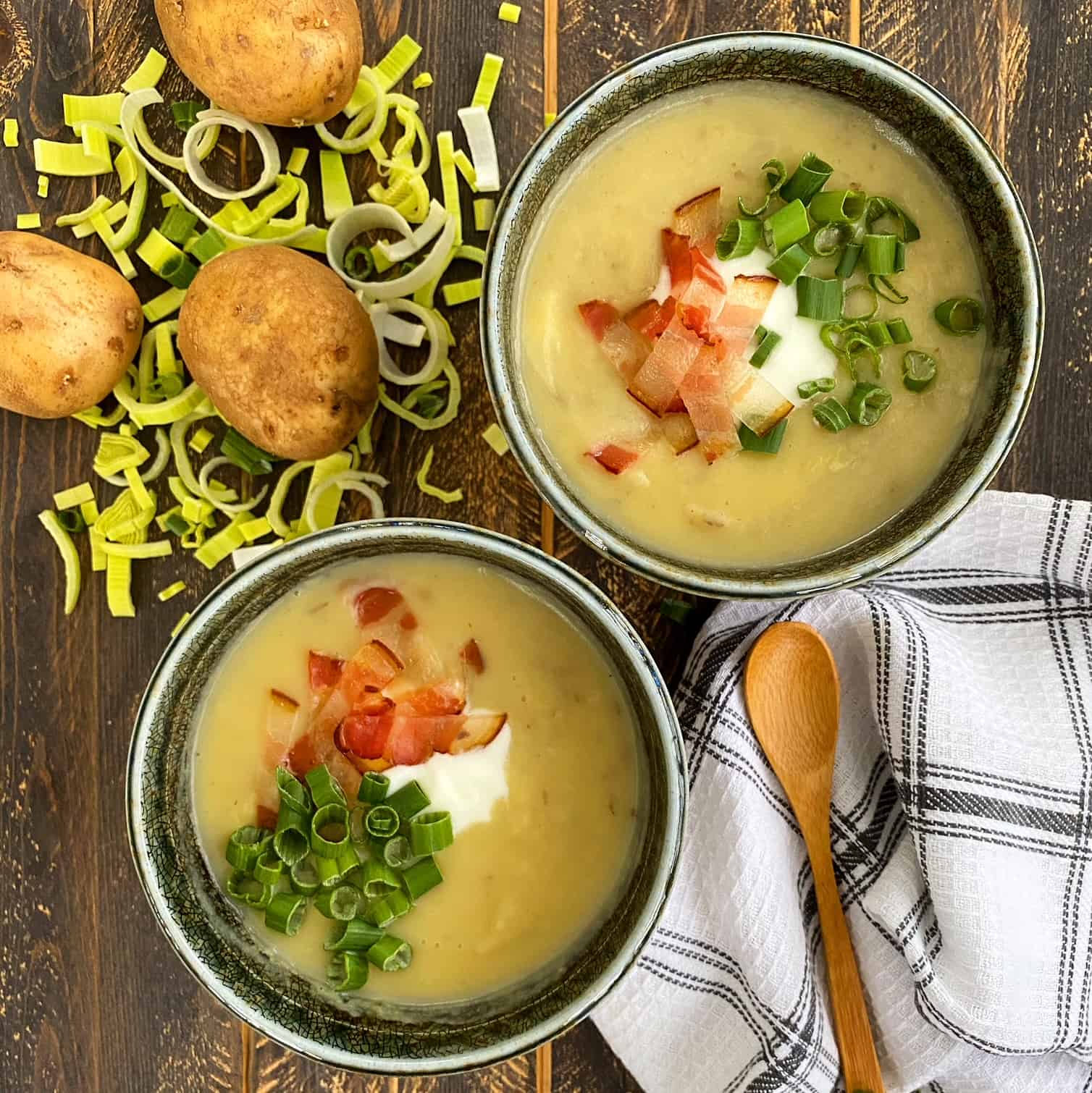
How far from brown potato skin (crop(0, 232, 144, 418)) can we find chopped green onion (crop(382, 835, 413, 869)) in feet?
2.61

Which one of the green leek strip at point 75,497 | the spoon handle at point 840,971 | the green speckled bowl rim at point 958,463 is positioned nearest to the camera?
the green speckled bowl rim at point 958,463

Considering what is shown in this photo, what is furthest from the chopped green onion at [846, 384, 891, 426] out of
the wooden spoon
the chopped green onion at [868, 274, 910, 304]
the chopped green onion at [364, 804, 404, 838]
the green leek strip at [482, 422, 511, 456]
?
the chopped green onion at [364, 804, 404, 838]

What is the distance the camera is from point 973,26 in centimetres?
166

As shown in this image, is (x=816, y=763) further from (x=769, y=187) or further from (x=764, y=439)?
(x=769, y=187)

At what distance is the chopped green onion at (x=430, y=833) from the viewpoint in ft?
4.50

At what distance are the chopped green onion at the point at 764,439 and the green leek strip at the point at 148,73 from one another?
3.47ft

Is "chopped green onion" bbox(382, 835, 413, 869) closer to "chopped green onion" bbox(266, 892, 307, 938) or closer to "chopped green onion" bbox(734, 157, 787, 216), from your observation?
"chopped green onion" bbox(266, 892, 307, 938)

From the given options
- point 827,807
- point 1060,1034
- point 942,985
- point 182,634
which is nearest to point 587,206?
point 182,634

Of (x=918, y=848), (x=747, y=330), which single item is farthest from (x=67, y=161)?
(x=918, y=848)

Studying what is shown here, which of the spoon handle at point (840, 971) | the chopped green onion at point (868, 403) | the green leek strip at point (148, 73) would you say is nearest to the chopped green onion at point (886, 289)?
the chopped green onion at point (868, 403)

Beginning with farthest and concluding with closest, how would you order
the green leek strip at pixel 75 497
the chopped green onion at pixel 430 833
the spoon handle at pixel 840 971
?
the green leek strip at pixel 75 497 → the spoon handle at pixel 840 971 → the chopped green onion at pixel 430 833

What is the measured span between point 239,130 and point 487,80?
1.26ft

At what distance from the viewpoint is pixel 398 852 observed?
138 cm

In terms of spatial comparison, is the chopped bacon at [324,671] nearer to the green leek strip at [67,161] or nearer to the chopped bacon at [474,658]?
the chopped bacon at [474,658]
